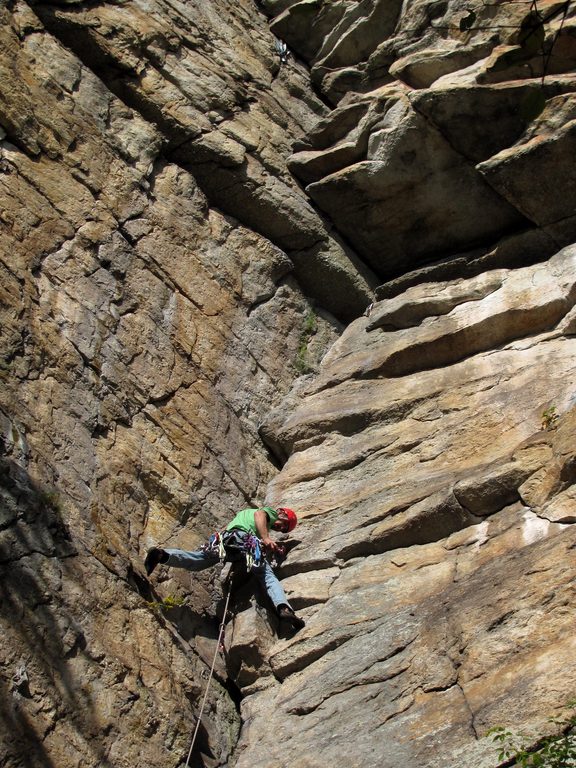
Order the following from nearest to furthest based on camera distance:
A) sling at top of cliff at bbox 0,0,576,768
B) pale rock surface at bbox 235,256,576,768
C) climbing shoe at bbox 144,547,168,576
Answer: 1. pale rock surface at bbox 235,256,576,768
2. sling at top of cliff at bbox 0,0,576,768
3. climbing shoe at bbox 144,547,168,576

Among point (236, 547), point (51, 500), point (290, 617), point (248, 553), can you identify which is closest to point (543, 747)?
point (290, 617)

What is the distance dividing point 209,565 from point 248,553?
0.42m

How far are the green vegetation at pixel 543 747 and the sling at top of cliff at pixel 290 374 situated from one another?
0.08 metres

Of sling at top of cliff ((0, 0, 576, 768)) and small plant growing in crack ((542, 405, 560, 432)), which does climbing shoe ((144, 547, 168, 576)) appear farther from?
small plant growing in crack ((542, 405, 560, 432))

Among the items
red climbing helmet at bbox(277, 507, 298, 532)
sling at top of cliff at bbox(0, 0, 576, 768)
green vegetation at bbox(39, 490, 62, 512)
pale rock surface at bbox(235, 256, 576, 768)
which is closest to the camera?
pale rock surface at bbox(235, 256, 576, 768)

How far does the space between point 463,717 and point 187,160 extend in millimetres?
8735

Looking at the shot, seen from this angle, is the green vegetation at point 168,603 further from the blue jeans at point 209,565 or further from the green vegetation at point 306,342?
the green vegetation at point 306,342

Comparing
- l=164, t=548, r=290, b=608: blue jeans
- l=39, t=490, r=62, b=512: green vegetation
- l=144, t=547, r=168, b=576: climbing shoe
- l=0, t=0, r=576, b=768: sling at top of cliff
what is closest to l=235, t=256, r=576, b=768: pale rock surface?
l=0, t=0, r=576, b=768: sling at top of cliff

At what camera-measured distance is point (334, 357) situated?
12695 millimetres

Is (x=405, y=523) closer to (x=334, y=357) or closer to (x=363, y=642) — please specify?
(x=363, y=642)

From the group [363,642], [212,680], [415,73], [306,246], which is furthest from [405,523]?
[415,73]

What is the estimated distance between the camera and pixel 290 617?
28.8 ft

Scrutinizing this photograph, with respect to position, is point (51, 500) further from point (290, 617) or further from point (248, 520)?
point (290, 617)

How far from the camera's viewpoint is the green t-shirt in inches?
375
